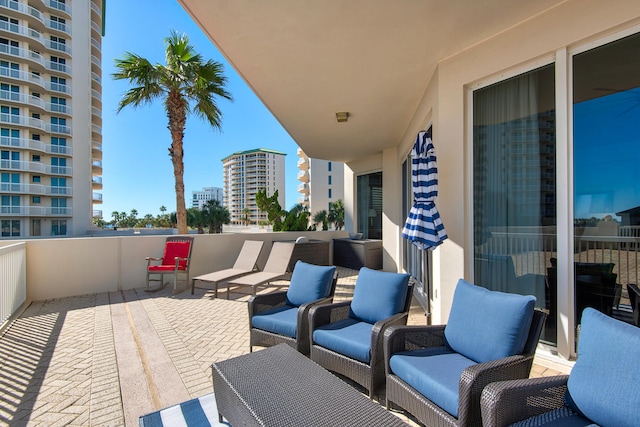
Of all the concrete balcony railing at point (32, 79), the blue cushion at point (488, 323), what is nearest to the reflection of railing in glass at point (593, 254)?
the blue cushion at point (488, 323)

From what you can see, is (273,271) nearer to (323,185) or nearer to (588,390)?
(588,390)

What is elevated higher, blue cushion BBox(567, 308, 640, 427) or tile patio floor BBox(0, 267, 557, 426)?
blue cushion BBox(567, 308, 640, 427)

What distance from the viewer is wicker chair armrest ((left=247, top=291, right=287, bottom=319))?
304cm

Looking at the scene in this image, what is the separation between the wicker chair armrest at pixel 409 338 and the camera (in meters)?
2.08

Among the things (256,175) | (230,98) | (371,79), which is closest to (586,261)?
(371,79)

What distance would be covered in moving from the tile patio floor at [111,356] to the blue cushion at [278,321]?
0.42 metres

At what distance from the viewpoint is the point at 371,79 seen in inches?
162

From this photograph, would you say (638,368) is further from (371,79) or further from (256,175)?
(256,175)

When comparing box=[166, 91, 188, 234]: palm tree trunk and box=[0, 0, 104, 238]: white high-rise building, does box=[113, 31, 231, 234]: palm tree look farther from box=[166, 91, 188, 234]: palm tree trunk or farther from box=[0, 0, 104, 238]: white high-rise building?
box=[0, 0, 104, 238]: white high-rise building

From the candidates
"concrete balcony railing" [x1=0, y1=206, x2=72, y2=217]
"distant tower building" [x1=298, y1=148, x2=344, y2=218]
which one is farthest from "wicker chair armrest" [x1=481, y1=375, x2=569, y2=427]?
"concrete balcony railing" [x1=0, y1=206, x2=72, y2=217]

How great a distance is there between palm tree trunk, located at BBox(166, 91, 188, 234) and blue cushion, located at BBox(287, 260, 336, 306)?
6287 millimetres

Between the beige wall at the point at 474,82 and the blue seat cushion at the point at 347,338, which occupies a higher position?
the beige wall at the point at 474,82

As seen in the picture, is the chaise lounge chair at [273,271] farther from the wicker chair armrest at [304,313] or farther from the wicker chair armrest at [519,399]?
the wicker chair armrest at [519,399]

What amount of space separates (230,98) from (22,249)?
5723 mm
